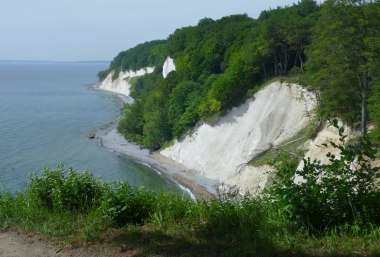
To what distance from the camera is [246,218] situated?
24.9 feet

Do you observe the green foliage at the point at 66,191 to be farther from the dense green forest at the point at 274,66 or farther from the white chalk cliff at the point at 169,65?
the white chalk cliff at the point at 169,65

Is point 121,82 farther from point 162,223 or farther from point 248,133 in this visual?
point 162,223

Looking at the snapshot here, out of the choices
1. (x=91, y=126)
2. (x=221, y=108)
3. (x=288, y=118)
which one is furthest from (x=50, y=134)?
(x=288, y=118)

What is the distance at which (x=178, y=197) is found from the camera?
353 inches

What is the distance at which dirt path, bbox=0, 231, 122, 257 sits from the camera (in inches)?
282

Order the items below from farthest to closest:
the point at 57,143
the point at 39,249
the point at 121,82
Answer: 1. the point at 121,82
2. the point at 57,143
3. the point at 39,249

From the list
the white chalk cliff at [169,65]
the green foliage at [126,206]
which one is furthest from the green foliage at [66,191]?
the white chalk cliff at [169,65]

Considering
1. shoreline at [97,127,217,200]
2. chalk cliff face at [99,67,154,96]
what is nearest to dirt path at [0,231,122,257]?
shoreline at [97,127,217,200]

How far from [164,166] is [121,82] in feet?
307

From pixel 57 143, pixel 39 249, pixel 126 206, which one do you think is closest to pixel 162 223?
pixel 126 206

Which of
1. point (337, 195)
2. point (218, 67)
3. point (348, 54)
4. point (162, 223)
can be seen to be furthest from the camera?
point (218, 67)

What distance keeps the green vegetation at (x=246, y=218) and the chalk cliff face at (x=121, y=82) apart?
109748 millimetres

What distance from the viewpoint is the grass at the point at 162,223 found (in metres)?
6.55

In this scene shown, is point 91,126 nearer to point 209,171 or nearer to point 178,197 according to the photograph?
point 209,171
